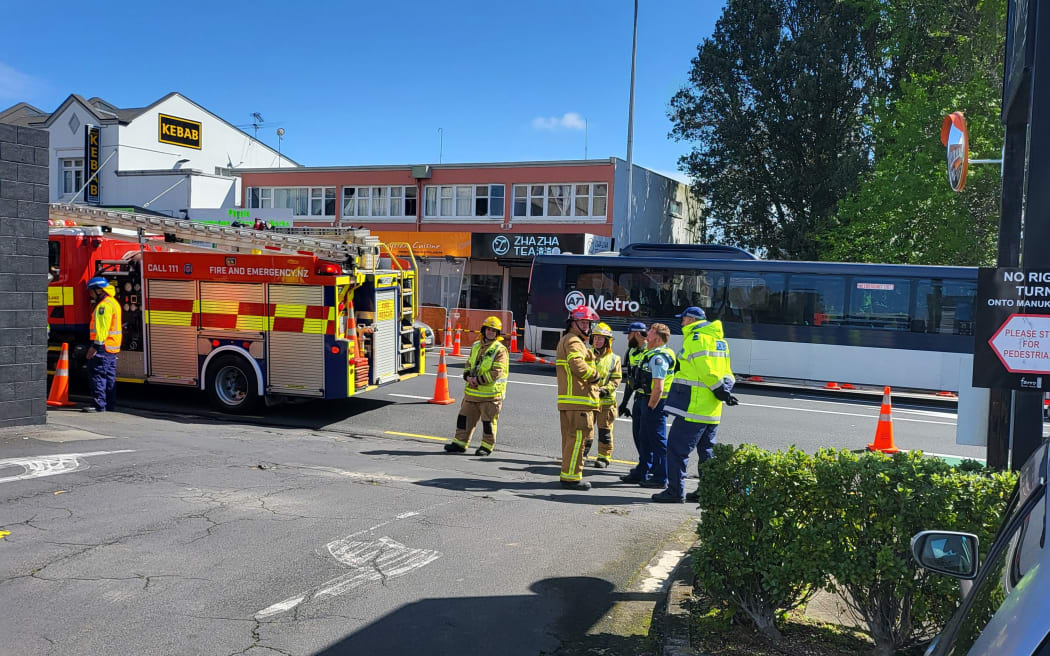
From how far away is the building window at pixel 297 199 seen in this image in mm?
39562

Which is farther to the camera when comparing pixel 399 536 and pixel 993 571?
pixel 399 536

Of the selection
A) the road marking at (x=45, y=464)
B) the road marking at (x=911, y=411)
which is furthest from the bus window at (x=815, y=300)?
the road marking at (x=45, y=464)

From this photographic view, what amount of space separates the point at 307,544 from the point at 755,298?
14594mm

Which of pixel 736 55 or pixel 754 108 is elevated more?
pixel 736 55

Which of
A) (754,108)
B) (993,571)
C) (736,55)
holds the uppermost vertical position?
(736,55)

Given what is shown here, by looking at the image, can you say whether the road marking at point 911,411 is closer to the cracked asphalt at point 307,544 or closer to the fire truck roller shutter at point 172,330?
the cracked asphalt at point 307,544

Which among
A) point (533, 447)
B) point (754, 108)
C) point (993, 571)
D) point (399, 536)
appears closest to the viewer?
point (993, 571)

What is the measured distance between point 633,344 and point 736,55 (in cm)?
2967

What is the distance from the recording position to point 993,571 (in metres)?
2.41

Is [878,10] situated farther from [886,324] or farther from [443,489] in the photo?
[443,489]

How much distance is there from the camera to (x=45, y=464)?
29.4 ft

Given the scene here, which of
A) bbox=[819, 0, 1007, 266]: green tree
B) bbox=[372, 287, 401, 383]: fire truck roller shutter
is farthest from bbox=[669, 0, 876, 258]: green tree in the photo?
bbox=[372, 287, 401, 383]: fire truck roller shutter

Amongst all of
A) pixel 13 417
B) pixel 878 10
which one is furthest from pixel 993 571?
pixel 878 10

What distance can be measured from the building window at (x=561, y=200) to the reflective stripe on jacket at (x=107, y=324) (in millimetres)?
23228
